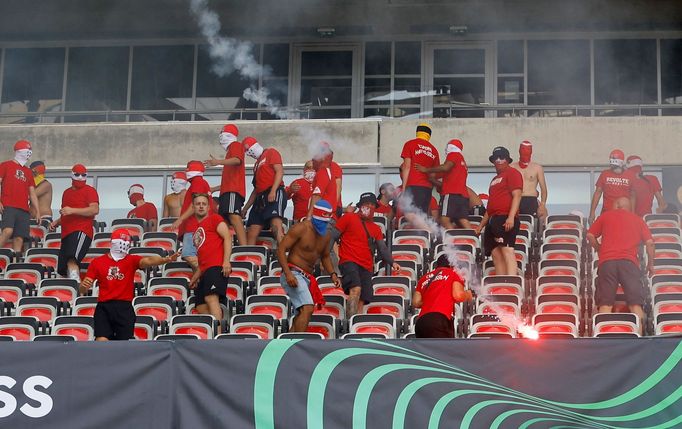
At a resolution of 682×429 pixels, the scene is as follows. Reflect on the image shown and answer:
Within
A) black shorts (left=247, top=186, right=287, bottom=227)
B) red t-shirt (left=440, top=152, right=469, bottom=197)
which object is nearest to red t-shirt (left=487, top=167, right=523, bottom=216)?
red t-shirt (left=440, top=152, right=469, bottom=197)

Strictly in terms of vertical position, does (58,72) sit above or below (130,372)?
above

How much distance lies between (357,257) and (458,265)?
5.63 feet

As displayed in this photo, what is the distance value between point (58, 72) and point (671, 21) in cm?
1247

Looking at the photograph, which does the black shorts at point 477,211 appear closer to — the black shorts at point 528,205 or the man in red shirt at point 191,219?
the black shorts at point 528,205

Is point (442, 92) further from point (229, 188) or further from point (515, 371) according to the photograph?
point (515, 371)

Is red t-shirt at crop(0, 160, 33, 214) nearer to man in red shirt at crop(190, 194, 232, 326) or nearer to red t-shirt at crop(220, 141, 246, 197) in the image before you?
red t-shirt at crop(220, 141, 246, 197)

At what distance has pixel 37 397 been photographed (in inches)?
397

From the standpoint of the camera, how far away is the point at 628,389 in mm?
9695

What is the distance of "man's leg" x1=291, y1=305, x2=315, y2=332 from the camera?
1355 centimetres

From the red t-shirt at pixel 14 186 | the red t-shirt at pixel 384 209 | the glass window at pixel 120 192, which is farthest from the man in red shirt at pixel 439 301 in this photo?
the glass window at pixel 120 192

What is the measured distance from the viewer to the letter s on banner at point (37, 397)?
10.1 metres

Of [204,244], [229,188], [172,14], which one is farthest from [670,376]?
[172,14]

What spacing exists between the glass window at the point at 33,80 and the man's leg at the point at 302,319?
14101mm

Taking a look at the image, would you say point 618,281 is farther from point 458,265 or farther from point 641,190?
point 641,190
